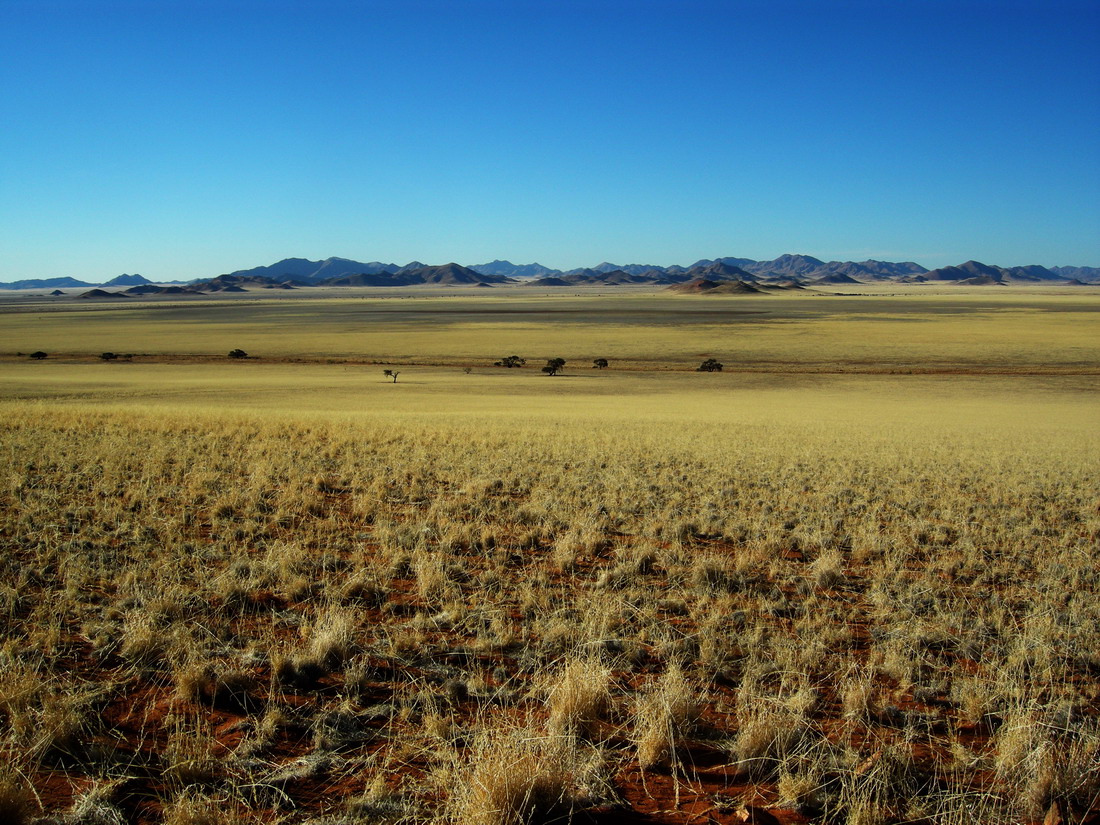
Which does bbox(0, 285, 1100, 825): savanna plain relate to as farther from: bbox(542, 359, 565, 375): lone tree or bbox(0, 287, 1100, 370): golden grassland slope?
bbox(0, 287, 1100, 370): golden grassland slope

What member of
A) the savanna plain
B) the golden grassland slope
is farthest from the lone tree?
the savanna plain

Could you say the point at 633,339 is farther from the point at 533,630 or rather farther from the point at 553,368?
the point at 533,630

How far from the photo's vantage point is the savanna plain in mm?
3537

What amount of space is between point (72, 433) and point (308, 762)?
498 inches

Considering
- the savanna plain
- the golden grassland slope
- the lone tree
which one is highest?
the golden grassland slope

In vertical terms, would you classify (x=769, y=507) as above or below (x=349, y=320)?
below

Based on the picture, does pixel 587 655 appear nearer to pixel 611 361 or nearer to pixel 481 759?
pixel 481 759

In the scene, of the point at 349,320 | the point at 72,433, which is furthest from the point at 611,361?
the point at 349,320

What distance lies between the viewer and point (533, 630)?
557 centimetres

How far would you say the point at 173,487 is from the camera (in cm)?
961

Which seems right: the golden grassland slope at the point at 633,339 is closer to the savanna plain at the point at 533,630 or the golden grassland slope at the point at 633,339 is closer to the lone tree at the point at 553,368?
the lone tree at the point at 553,368

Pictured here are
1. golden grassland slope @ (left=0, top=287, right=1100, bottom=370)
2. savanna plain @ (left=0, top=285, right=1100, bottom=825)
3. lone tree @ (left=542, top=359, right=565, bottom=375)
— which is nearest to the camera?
savanna plain @ (left=0, top=285, right=1100, bottom=825)

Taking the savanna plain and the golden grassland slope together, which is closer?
the savanna plain

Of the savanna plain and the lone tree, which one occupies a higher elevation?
the lone tree
